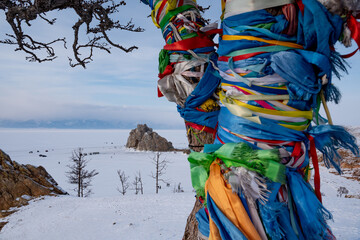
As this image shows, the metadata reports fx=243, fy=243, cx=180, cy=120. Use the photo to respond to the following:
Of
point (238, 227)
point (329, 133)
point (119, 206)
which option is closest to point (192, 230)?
point (238, 227)

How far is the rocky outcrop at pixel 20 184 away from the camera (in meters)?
9.00

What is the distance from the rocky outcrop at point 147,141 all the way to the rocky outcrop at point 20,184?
116 ft

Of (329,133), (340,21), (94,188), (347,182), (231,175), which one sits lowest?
(94,188)

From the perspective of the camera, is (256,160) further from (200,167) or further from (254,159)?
(200,167)

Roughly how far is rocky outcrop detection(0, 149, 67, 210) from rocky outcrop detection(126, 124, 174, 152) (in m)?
35.5

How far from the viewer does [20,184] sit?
9.62 meters

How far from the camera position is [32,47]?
139 inches

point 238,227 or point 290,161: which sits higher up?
point 290,161

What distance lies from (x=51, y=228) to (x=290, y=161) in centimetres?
737

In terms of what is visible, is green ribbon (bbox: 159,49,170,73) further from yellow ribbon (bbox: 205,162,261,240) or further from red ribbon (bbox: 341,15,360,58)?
red ribbon (bbox: 341,15,360,58)

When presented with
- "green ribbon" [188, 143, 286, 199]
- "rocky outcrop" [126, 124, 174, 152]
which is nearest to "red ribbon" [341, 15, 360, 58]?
"green ribbon" [188, 143, 286, 199]

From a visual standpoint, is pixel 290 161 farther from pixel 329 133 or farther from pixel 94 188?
pixel 94 188

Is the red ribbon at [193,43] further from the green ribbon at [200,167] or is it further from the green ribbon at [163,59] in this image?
the green ribbon at [200,167]

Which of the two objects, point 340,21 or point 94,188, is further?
point 94,188
